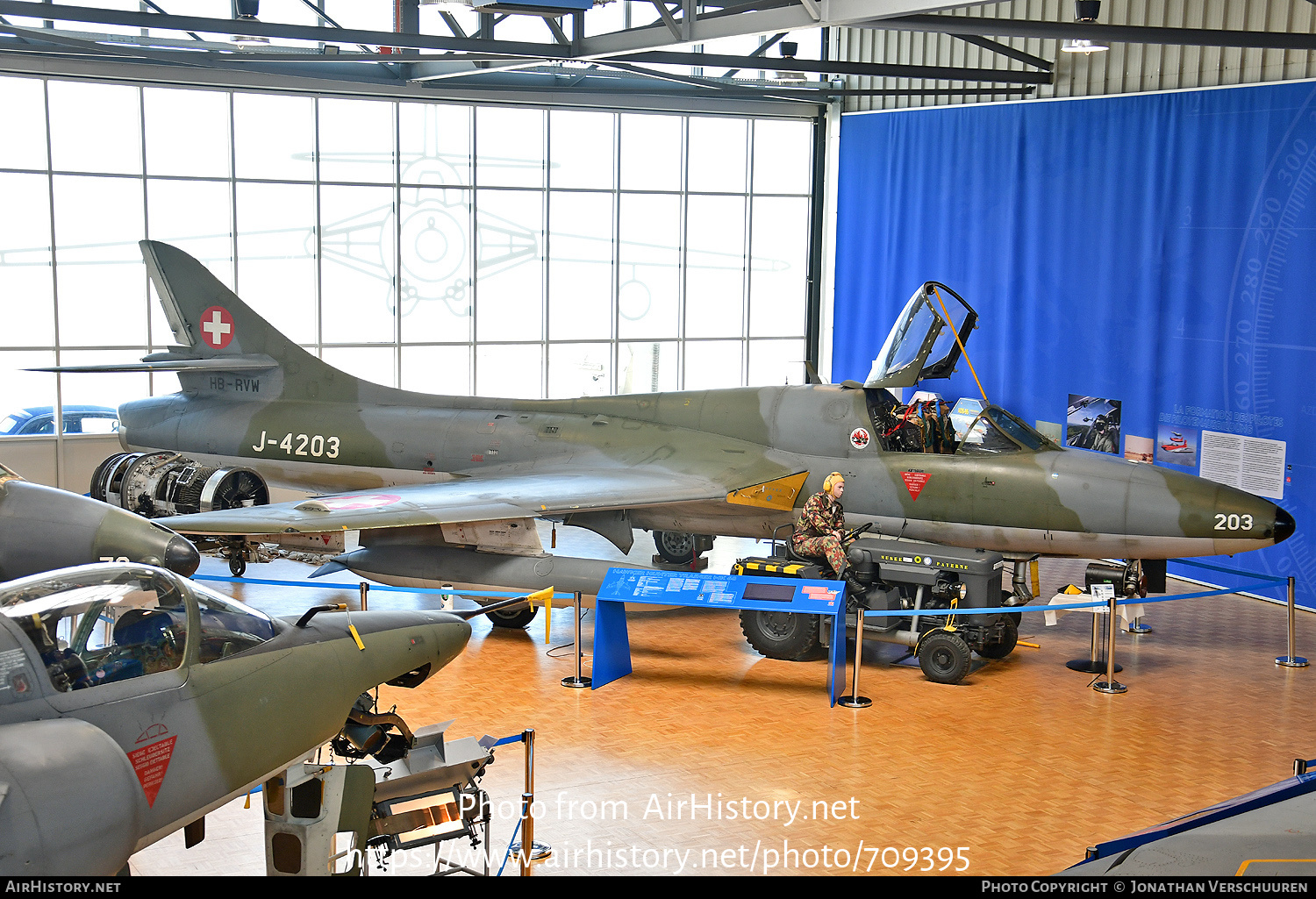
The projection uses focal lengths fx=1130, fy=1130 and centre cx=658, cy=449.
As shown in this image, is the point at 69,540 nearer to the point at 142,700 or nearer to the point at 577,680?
the point at 142,700

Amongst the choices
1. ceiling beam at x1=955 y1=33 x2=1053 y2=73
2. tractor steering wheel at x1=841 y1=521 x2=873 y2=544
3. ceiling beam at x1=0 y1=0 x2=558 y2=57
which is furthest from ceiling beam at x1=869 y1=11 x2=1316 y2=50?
ceiling beam at x1=0 y1=0 x2=558 y2=57

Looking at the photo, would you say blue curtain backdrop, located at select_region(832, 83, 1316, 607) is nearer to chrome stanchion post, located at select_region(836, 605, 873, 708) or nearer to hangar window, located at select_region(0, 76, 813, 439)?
hangar window, located at select_region(0, 76, 813, 439)

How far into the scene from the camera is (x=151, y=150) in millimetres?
17938

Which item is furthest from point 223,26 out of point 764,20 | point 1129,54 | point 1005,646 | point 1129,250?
point 1129,250

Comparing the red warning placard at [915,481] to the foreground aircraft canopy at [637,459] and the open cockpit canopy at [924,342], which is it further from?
the open cockpit canopy at [924,342]

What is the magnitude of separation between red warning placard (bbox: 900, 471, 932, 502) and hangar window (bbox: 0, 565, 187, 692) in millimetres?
7986

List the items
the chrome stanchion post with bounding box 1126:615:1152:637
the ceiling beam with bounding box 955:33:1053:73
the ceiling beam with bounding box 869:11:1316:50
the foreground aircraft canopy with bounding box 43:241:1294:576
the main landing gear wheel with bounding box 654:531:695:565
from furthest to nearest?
the ceiling beam with bounding box 955:33:1053:73, the main landing gear wheel with bounding box 654:531:695:565, the chrome stanchion post with bounding box 1126:615:1152:637, the ceiling beam with bounding box 869:11:1316:50, the foreground aircraft canopy with bounding box 43:241:1294:576

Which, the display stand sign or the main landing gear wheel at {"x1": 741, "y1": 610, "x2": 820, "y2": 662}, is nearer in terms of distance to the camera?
the display stand sign

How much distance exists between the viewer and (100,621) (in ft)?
16.3

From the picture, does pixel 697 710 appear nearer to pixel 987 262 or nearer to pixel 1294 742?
pixel 1294 742

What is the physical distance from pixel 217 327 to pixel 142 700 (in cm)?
1007

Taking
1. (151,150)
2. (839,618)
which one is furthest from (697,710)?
(151,150)

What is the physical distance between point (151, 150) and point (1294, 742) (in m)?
17.4

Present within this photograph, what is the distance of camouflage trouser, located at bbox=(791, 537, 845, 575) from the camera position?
10695 mm
